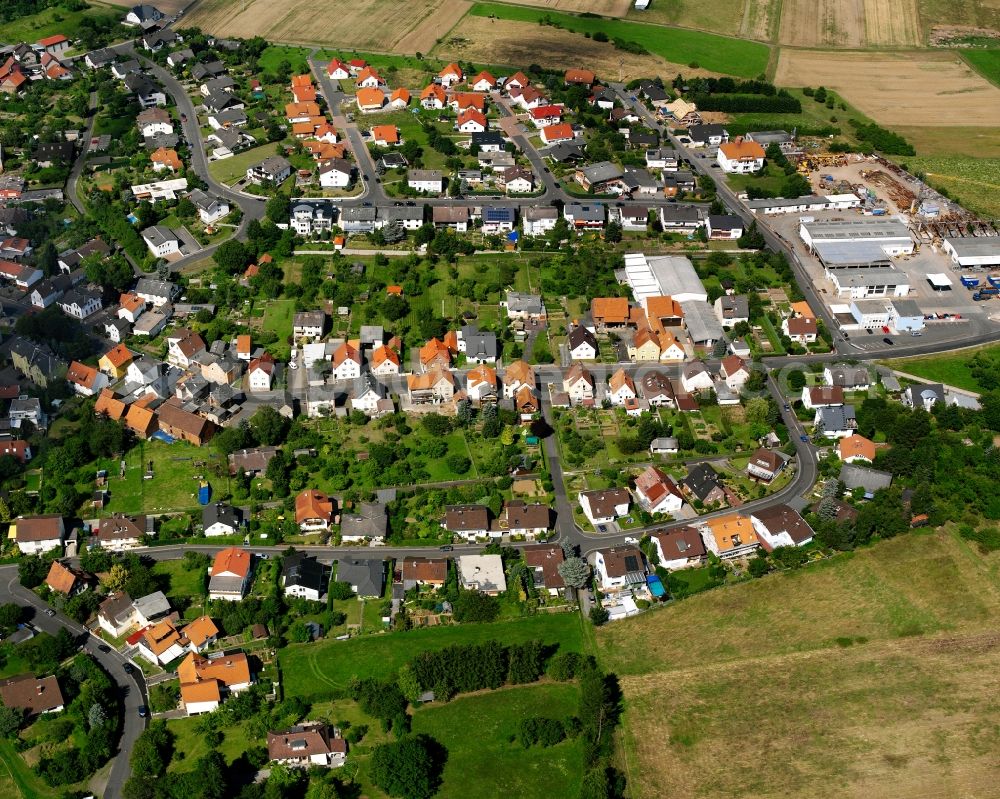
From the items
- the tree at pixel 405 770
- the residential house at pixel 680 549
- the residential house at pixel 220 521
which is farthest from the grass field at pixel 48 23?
the tree at pixel 405 770

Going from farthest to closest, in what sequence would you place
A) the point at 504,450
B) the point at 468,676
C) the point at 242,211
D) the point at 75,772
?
1. the point at 242,211
2. the point at 504,450
3. the point at 468,676
4. the point at 75,772

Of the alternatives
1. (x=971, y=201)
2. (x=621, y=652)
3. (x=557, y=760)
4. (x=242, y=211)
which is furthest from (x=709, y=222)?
(x=557, y=760)

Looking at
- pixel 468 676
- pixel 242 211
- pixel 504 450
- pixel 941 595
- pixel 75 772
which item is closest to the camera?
pixel 75 772

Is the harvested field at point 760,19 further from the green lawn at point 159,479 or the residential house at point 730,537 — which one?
the green lawn at point 159,479

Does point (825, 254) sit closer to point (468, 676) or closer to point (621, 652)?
point (621, 652)

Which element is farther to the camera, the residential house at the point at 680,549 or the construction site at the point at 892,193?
the construction site at the point at 892,193

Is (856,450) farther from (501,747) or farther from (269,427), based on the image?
(269,427)
